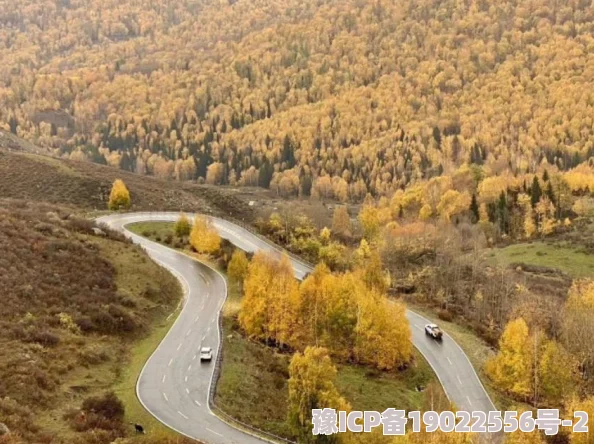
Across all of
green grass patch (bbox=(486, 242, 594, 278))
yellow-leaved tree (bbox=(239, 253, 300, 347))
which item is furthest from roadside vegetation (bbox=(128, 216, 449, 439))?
green grass patch (bbox=(486, 242, 594, 278))

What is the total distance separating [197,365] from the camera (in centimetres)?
5134

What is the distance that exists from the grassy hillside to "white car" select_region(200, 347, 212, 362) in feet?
15.4

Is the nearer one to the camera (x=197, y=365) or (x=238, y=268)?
(x=197, y=365)

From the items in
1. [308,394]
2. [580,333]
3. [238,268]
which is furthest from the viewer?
[238,268]

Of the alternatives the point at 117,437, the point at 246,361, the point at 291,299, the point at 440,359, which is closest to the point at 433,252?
the point at 440,359

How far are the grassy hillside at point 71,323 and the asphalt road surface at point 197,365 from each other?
148 centimetres

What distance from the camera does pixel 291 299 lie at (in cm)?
5928

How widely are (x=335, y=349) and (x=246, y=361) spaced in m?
10.5

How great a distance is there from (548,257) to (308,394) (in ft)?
281

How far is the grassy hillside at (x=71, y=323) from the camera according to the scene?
121ft

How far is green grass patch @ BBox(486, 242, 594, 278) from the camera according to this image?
350ft

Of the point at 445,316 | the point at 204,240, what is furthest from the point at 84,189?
the point at 445,316

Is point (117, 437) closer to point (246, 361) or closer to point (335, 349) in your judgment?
point (246, 361)

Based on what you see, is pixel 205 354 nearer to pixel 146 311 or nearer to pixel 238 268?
pixel 146 311
